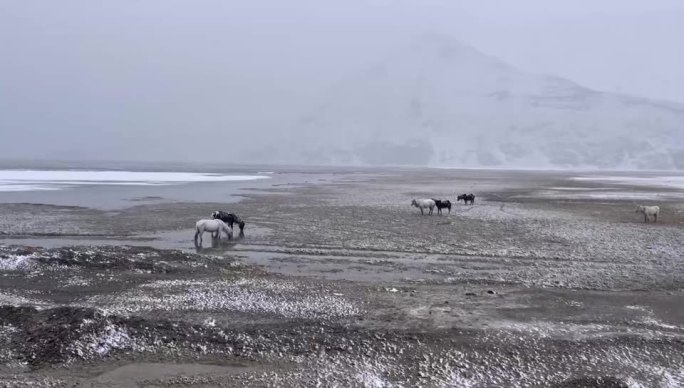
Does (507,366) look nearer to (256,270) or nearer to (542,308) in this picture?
(542,308)

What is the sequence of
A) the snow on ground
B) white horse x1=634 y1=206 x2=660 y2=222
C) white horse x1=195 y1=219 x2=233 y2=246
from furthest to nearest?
the snow on ground, white horse x1=634 y1=206 x2=660 y2=222, white horse x1=195 y1=219 x2=233 y2=246

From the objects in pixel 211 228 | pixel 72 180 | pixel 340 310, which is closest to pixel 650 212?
pixel 211 228

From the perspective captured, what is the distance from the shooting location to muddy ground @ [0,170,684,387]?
8102 mm

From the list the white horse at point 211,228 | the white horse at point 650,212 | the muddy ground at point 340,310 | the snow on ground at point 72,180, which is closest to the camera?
the muddy ground at point 340,310

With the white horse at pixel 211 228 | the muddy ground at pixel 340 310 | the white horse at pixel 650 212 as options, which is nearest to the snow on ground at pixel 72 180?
the muddy ground at pixel 340 310

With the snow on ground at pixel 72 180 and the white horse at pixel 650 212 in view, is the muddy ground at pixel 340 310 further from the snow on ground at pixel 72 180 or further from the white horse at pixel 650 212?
the snow on ground at pixel 72 180

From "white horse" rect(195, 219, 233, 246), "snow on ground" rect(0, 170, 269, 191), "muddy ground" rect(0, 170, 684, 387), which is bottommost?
"muddy ground" rect(0, 170, 684, 387)

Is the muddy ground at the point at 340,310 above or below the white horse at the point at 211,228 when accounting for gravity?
below

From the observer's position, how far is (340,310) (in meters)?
10.8

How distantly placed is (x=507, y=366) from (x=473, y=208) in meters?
25.3

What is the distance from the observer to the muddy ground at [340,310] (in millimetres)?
8102

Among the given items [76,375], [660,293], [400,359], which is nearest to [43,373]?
[76,375]

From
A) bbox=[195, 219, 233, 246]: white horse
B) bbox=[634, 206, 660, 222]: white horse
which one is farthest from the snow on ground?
bbox=[634, 206, 660, 222]: white horse

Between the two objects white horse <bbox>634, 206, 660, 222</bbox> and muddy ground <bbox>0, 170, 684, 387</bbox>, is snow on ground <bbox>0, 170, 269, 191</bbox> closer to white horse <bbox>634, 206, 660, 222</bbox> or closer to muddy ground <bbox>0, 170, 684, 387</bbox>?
muddy ground <bbox>0, 170, 684, 387</bbox>
